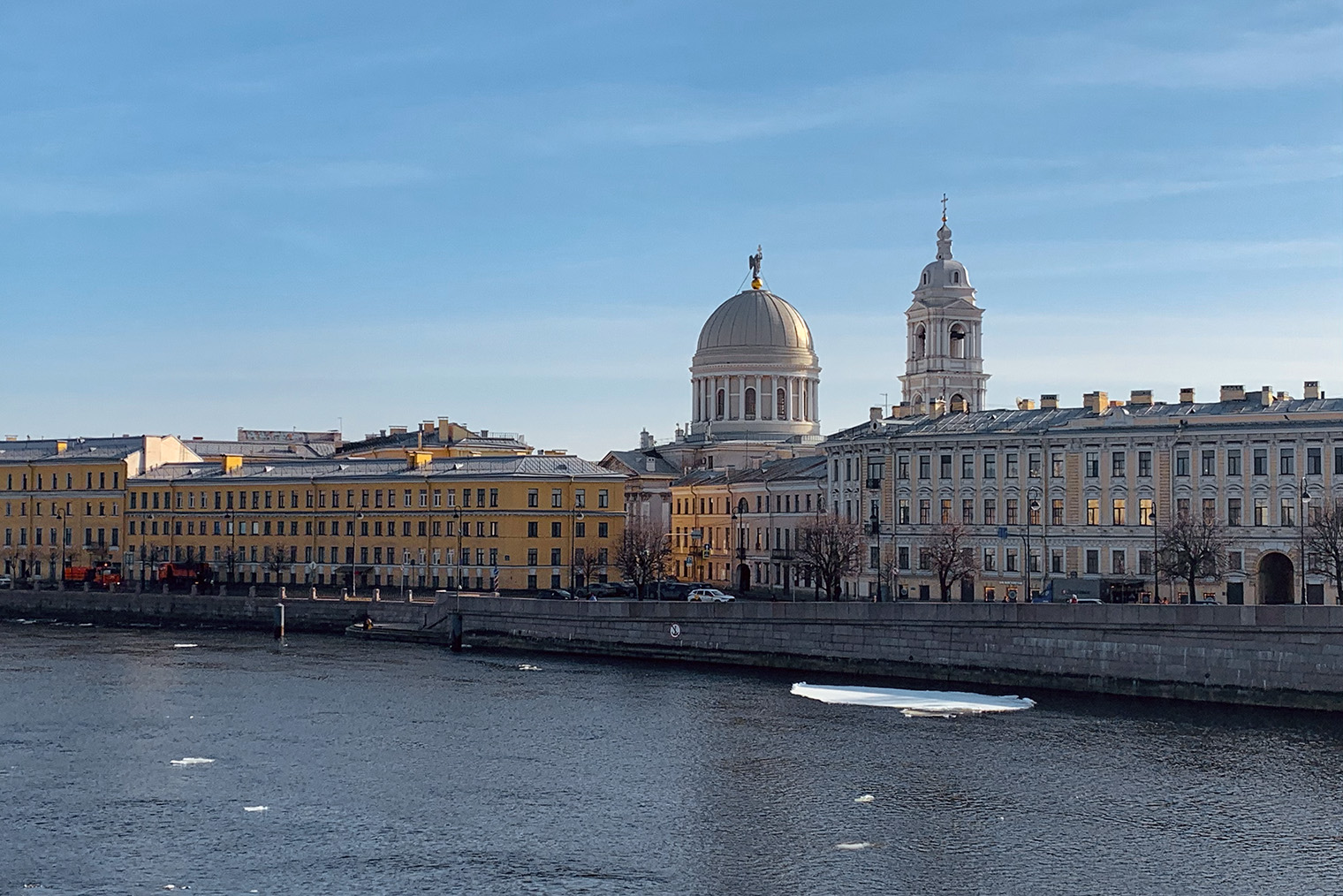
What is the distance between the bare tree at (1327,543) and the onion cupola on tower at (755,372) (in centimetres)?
5793

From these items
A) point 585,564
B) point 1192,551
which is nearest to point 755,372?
point 585,564

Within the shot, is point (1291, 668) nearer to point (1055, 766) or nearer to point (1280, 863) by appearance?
point (1055, 766)

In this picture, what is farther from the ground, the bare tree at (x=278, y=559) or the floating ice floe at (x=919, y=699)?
the bare tree at (x=278, y=559)

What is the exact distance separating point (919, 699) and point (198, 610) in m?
47.6

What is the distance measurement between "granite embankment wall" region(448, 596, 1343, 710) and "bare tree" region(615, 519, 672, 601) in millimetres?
14309

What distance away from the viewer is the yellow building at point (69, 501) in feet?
361

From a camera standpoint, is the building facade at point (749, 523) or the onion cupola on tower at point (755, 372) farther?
the onion cupola on tower at point (755, 372)

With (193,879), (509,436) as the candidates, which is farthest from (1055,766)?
(509,436)

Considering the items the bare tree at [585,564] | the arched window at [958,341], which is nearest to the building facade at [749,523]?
the bare tree at [585,564]

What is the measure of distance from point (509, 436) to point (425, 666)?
62.3 meters

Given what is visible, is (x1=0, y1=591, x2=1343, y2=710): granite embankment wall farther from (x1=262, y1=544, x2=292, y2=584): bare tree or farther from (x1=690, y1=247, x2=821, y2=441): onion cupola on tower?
(x1=690, y1=247, x2=821, y2=441): onion cupola on tower

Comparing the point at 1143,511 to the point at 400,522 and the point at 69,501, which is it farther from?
the point at 69,501

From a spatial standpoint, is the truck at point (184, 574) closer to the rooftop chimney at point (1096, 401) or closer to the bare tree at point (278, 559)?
the bare tree at point (278, 559)

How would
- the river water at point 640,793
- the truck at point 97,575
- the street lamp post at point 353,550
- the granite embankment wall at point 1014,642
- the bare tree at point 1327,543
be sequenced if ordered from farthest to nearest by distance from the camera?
the truck at point 97,575
the street lamp post at point 353,550
the bare tree at point 1327,543
the granite embankment wall at point 1014,642
the river water at point 640,793
